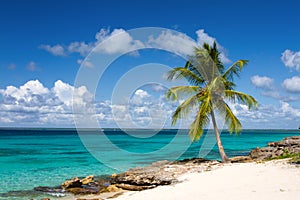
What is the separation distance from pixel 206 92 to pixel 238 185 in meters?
7.91

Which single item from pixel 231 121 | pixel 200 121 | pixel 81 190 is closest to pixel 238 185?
pixel 200 121

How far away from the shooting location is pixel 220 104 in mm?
18266

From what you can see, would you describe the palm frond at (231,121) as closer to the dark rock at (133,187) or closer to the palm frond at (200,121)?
the palm frond at (200,121)

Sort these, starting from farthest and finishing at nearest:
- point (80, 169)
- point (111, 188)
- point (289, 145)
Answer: point (80, 169)
point (289, 145)
point (111, 188)

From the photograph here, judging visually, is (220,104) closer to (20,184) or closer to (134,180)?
(134,180)

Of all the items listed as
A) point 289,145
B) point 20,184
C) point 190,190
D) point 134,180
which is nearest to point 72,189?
point 134,180

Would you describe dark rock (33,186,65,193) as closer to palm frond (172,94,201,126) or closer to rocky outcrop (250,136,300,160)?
palm frond (172,94,201,126)

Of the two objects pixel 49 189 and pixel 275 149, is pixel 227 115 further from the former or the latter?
pixel 49 189

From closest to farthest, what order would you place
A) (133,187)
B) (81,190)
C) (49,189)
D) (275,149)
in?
(133,187), (81,190), (49,189), (275,149)

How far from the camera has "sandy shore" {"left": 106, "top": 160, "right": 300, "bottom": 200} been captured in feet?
30.3

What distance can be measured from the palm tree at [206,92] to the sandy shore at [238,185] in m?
4.26

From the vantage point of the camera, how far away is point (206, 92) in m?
17.8

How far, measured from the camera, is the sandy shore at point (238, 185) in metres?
9.24

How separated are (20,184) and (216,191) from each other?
41.8 feet
